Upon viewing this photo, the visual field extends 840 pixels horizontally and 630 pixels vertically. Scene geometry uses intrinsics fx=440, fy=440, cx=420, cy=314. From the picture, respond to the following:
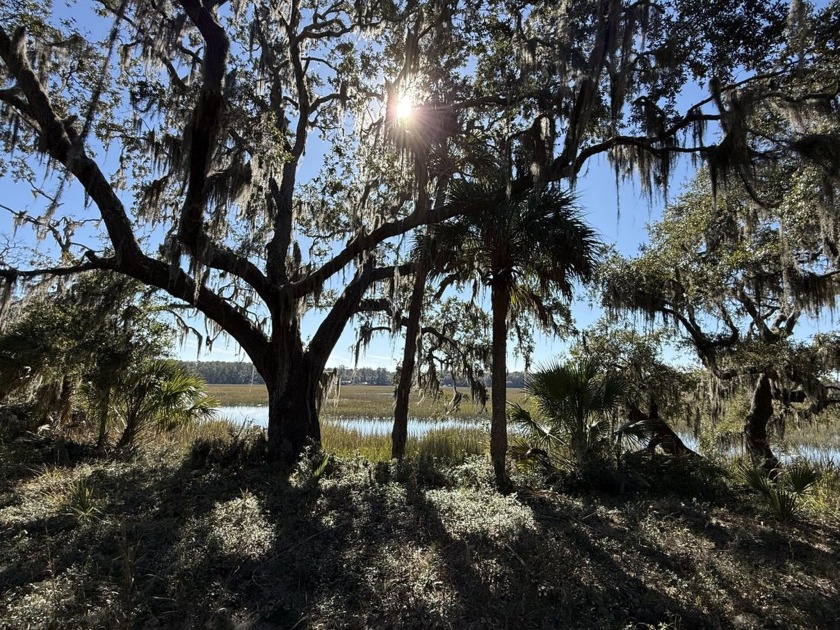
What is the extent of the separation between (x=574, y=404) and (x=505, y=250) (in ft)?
9.15

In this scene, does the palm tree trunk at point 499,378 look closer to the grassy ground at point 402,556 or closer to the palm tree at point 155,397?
the grassy ground at point 402,556

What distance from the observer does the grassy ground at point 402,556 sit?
3.55m

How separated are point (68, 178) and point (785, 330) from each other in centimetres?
1405

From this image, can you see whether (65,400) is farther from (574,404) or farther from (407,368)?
(574,404)

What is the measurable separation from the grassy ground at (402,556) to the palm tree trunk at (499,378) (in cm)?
62

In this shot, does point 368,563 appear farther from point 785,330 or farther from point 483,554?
point 785,330

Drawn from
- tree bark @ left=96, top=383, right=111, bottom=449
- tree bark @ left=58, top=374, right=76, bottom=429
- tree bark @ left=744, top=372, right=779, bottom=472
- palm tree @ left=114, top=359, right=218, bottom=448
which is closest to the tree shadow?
tree bark @ left=96, top=383, right=111, bottom=449

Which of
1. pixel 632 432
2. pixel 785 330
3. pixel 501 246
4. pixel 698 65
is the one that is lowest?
pixel 632 432

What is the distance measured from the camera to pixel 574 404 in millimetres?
7281

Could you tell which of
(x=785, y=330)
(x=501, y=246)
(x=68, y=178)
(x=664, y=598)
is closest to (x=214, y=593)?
(x=664, y=598)

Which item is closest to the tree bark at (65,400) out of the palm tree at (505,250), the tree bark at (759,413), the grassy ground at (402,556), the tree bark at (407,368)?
the grassy ground at (402,556)

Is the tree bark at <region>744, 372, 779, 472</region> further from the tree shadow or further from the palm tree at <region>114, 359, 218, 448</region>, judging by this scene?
the palm tree at <region>114, 359, 218, 448</region>

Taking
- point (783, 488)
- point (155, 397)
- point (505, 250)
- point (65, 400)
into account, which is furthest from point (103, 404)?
point (783, 488)

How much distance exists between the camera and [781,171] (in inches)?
332
